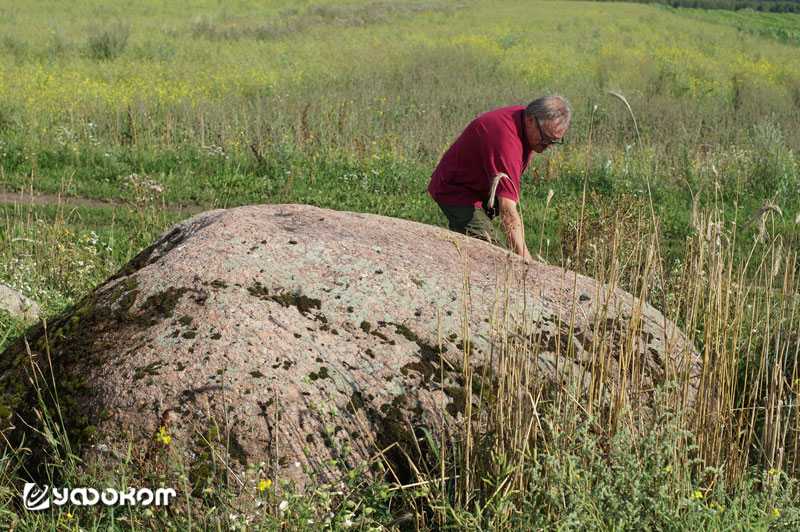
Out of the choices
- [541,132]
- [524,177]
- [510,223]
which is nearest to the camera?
[510,223]

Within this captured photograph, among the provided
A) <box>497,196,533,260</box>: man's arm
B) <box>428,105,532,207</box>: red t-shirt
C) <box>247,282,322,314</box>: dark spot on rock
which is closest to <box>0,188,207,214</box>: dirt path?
<box>428,105,532,207</box>: red t-shirt

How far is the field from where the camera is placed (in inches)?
88.7

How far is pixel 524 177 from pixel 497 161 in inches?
169

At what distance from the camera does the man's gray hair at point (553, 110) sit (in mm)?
4152

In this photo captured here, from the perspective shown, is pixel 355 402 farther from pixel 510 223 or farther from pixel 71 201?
pixel 71 201

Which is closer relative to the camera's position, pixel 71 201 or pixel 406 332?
pixel 406 332

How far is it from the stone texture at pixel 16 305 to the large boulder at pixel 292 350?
976 millimetres

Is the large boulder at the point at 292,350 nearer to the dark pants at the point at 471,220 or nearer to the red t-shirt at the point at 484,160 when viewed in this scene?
the red t-shirt at the point at 484,160

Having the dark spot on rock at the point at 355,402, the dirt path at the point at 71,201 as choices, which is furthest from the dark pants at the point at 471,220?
the dirt path at the point at 71,201

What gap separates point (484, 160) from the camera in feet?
14.4

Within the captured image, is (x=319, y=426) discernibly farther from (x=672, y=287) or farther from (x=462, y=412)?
(x=672, y=287)

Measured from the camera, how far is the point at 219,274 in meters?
2.86

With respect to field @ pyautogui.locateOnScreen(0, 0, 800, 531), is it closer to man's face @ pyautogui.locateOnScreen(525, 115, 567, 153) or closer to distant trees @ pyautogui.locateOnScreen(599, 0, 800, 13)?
man's face @ pyautogui.locateOnScreen(525, 115, 567, 153)

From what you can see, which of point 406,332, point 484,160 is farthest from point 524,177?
point 406,332
